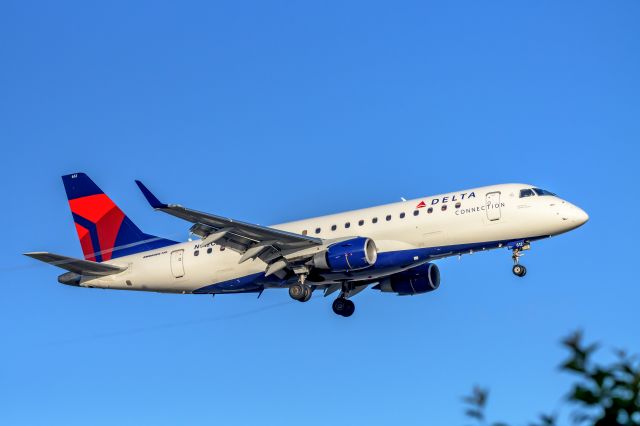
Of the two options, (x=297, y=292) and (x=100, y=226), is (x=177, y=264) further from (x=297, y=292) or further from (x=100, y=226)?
(x=100, y=226)

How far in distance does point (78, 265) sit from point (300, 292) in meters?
10.9

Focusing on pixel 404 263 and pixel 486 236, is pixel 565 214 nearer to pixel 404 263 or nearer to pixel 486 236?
pixel 486 236

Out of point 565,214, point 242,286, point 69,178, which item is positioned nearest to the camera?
point 565,214

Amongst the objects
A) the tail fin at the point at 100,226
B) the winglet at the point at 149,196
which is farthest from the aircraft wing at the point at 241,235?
the tail fin at the point at 100,226

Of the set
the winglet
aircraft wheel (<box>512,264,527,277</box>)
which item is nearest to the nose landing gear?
aircraft wheel (<box>512,264,527,277</box>)

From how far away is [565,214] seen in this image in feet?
133

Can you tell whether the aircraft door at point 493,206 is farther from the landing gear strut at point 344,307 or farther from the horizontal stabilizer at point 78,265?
the horizontal stabilizer at point 78,265

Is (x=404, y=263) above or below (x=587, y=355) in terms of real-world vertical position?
above

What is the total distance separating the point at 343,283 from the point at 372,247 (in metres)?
5.54

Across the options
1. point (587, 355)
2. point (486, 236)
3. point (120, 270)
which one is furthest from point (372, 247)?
point (587, 355)

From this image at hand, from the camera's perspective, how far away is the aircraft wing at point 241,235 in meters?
39.5

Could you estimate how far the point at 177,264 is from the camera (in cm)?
4641

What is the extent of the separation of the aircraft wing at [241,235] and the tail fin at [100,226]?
6.10 meters

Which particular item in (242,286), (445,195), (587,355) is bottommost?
(587,355)
